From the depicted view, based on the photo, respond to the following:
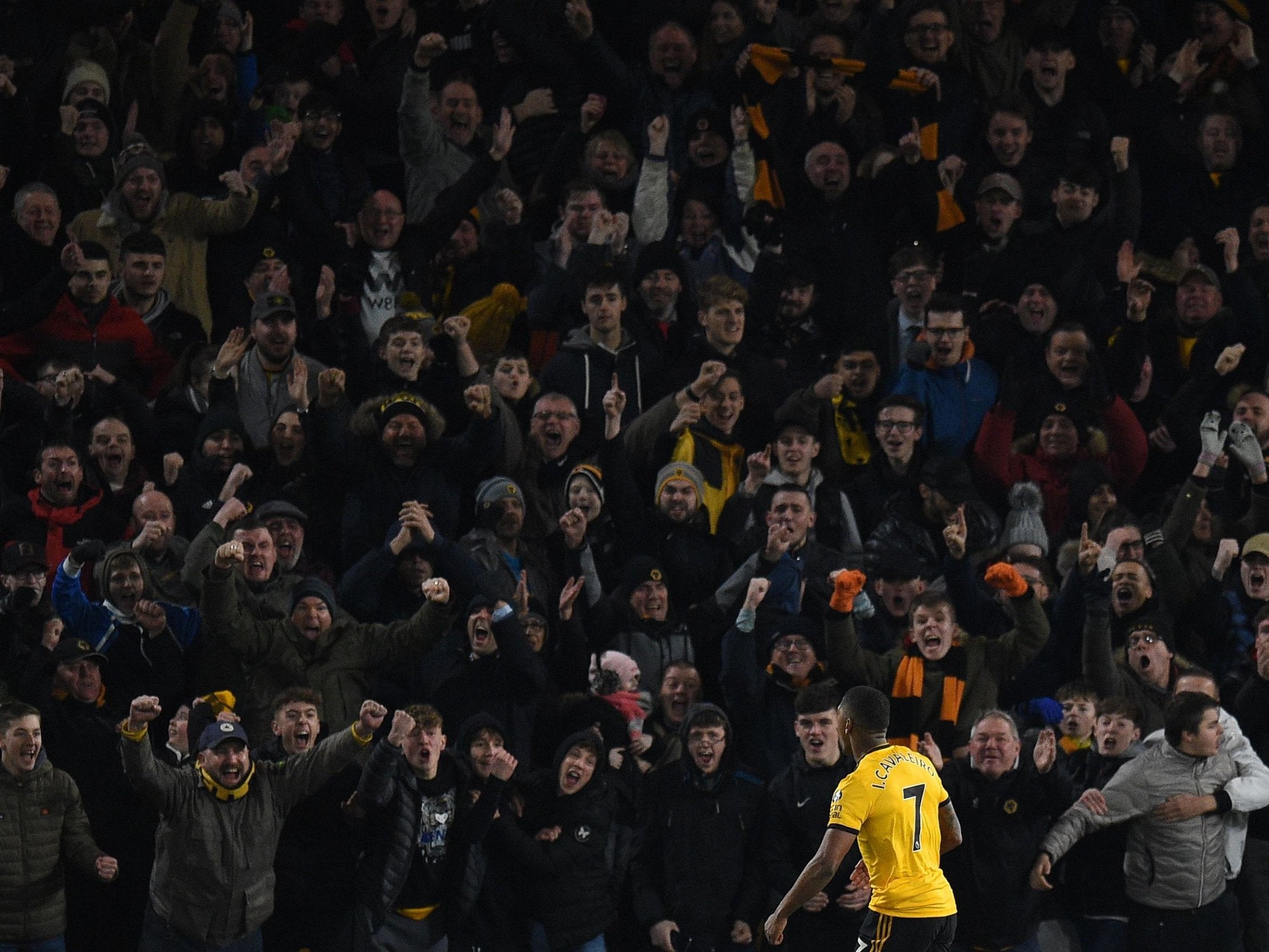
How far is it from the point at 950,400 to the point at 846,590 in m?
2.82

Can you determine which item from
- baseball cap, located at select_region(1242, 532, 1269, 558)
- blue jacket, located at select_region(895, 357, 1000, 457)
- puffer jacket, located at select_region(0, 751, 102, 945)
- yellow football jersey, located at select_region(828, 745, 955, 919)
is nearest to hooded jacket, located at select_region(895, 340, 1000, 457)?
blue jacket, located at select_region(895, 357, 1000, 457)

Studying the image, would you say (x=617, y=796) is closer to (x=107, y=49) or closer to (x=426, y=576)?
(x=426, y=576)

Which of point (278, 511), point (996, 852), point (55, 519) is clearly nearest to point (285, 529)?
point (278, 511)

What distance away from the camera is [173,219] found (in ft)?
50.0

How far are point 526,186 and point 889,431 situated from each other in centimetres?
373

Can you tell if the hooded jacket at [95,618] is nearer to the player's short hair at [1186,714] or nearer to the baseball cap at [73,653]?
the baseball cap at [73,653]

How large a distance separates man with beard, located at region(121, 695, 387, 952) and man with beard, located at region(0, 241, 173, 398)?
3.45 m

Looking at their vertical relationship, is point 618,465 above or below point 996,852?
above

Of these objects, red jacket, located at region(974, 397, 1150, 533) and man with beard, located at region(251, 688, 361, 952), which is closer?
man with beard, located at region(251, 688, 361, 952)

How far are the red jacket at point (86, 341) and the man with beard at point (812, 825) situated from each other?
187 inches

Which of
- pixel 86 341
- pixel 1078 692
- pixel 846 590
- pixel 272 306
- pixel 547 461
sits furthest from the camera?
pixel 86 341

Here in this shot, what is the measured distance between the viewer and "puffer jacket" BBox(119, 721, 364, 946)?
11477 mm

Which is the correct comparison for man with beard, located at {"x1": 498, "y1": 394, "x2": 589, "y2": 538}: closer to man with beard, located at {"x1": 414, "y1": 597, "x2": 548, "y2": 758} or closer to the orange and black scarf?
man with beard, located at {"x1": 414, "y1": 597, "x2": 548, "y2": 758}

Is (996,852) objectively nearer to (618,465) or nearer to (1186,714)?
(1186,714)
